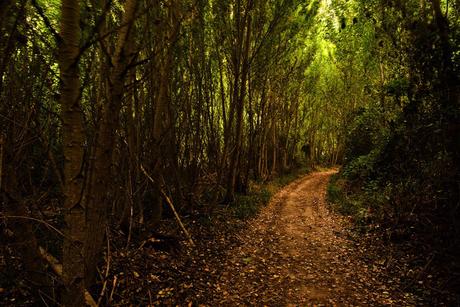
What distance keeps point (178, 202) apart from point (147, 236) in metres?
2.52

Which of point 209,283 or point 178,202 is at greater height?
point 178,202

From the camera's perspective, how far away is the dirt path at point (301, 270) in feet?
18.4

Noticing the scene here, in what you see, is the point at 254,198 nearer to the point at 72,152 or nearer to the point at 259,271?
the point at 259,271

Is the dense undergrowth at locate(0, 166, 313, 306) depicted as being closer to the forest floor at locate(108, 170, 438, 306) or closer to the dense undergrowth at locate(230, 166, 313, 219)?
the forest floor at locate(108, 170, 438, 306)

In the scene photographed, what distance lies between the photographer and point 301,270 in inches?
268

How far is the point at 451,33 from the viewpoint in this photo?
6535mm

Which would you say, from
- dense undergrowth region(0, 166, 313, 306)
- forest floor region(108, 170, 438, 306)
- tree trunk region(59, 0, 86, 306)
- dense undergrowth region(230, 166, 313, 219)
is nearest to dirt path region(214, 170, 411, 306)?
forest floor region(108, 170, 438, 306)

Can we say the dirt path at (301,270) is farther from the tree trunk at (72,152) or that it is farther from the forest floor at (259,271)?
the tree trunk at (72,152)

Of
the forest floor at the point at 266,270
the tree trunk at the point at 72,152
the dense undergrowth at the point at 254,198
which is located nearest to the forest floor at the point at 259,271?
the forest floor at the point at 266,270

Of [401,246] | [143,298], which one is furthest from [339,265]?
[143,298]

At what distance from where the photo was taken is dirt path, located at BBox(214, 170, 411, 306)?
561 centimetres

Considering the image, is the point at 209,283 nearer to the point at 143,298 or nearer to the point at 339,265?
the point at 143,298

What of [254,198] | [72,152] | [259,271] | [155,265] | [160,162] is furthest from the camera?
[254,198]

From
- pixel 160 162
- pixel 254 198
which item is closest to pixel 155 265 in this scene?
pixel 160 162
